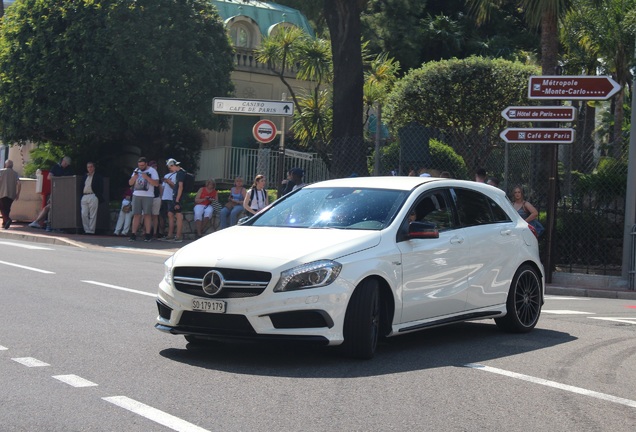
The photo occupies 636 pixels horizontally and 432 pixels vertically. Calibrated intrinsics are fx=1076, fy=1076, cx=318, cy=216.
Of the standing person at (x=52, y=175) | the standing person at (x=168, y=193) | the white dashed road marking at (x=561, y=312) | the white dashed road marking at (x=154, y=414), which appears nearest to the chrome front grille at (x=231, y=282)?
the white dashed road marking at (x=154, y=414)

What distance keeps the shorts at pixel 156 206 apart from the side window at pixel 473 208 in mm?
14765

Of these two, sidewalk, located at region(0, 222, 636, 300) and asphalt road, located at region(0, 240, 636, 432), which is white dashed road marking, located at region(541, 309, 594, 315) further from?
sidewalk, located at region(0, 222, 636, 300)

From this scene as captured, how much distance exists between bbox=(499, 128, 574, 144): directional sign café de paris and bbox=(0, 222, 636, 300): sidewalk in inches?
95.7

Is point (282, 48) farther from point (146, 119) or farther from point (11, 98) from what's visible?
point (11, 98)

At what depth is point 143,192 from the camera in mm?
24125

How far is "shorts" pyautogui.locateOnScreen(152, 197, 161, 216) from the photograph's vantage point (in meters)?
24.5

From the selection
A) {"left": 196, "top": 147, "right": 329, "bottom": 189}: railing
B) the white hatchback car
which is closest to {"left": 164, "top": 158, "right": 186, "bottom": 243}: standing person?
{"left": 196, "top": 147, "right": 329, "bottom": 189}: railing

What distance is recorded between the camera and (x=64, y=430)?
6.02m

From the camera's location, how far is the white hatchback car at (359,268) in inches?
322

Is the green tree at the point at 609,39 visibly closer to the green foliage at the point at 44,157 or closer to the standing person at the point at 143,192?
the standing person at the point at 143,192

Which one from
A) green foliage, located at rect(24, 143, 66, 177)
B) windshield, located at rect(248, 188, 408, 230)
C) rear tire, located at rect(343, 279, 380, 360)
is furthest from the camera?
green foliage, located at rect(24, 143, 66, 177)

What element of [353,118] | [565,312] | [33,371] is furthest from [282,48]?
[33,371]

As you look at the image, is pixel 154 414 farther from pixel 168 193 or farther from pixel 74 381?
pixel 168 193

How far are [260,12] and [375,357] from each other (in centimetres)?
3353
